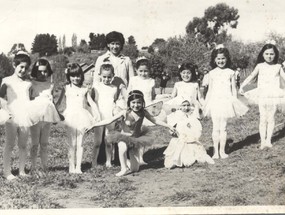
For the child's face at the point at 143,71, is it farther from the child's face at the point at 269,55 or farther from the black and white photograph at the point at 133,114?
the child's face at the point at 269,55

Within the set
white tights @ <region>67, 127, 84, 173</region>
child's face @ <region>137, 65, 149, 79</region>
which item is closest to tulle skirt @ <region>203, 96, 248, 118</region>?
child's face @ <region>137, 65, 149, 79</region>

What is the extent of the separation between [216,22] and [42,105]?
1.94m

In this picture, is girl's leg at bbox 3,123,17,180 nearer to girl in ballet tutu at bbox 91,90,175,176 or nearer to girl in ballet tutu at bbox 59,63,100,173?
girl in ballet tutu at bbox 59,63,100,173

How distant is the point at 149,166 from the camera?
14.0 feet

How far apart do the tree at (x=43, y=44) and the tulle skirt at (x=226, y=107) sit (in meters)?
1.78

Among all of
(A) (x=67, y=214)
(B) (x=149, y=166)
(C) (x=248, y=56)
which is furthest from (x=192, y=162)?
(C) (x=248, y=56)

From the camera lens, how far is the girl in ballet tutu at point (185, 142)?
4181mm

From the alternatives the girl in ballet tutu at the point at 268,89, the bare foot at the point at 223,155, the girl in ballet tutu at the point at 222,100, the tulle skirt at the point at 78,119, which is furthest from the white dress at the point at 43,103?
the girl in ballet tutu at the point at 268,89

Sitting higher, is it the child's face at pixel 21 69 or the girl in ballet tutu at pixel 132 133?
the child's face at pixel 21 69

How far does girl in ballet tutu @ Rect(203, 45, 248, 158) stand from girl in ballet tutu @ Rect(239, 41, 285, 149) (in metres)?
0.17

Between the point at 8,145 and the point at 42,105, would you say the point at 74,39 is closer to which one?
the point at 42,105

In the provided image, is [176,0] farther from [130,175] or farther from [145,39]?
[130,175]

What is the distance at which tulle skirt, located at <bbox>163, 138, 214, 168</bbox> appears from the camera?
4168mm

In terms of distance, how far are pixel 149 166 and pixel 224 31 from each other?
6.53ft
